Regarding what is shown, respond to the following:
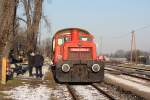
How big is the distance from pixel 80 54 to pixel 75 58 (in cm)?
37

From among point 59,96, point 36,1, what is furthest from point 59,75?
point 36,1

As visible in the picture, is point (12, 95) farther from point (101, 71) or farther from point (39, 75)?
point (39, 75)

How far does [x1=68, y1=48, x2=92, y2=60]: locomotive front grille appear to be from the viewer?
22938 millimetres

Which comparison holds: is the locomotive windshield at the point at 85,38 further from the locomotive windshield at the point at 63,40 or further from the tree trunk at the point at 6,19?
the tree trunk at the point at 6,19

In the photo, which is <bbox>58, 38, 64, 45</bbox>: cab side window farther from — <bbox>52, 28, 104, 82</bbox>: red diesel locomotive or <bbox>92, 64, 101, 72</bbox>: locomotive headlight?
<bbox>92, 64, 101, 72</bbox>: locomotive headlight

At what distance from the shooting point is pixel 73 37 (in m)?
23.6

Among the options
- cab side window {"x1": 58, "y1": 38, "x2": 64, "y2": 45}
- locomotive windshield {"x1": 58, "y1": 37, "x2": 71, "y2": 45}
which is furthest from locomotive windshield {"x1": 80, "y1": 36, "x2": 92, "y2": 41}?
cab side window {"x1": 58, "y1": 38, "x2": 64, "y2": 45}

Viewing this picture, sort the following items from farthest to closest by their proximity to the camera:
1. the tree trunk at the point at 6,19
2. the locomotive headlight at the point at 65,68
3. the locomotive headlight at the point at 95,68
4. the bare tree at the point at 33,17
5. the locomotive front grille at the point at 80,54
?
the bare tree at the point at 33,17 → the locomotive front grille at the point at 80,54 → the locomotive headlight at the point at 95,68 → the locomotive headlight at the point at 65,68 → the tree trunk at the point at 6,19

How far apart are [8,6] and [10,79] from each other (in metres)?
5.35

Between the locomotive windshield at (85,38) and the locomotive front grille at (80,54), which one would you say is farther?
the locomotive windshield at (85,38)

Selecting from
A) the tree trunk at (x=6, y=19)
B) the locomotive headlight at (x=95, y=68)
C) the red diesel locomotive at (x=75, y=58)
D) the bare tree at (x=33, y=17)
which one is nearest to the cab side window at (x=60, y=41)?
the red diesel locomotive at (x=75, y=58)

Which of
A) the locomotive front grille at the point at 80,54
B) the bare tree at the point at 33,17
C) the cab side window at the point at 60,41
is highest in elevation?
the bare tree at the point at 33,17

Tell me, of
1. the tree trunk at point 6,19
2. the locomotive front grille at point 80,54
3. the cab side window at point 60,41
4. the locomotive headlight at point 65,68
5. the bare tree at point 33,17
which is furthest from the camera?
the bare tree at point 33,17

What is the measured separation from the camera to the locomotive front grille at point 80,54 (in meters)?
22.9
